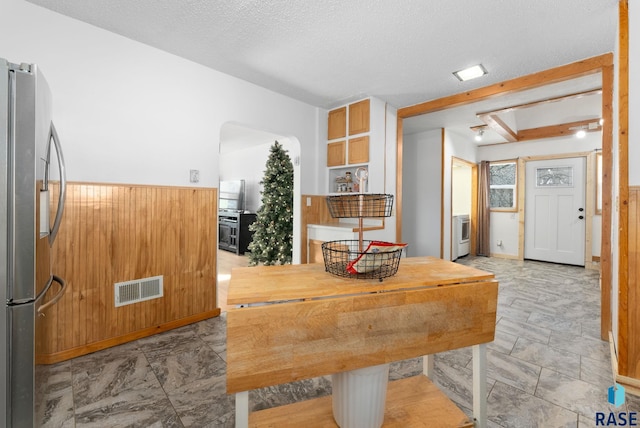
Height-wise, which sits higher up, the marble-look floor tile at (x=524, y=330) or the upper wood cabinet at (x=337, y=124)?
the upper wood cabinet at (x=337, y=124)

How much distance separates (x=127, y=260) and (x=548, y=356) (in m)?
3.38

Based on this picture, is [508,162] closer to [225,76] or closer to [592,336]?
[592,336]

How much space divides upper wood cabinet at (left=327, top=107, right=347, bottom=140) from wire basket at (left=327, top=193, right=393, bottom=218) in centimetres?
266

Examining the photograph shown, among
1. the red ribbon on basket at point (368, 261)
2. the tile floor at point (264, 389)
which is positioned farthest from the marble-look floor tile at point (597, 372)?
the red ribbon on basket at point (368, 261)

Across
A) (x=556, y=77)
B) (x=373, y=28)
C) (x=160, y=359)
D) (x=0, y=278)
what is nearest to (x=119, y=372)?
(x=160, y=359)

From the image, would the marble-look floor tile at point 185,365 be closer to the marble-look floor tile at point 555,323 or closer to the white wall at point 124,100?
the white wall at point 124,100

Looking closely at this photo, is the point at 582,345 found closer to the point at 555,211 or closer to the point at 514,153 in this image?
the point at 555,211

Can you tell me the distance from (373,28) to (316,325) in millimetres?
2157

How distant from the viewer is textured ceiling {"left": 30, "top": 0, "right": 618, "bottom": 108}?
76.8 inches

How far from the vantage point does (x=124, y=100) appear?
2.34m

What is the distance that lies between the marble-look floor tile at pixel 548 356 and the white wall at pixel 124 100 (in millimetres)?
3071

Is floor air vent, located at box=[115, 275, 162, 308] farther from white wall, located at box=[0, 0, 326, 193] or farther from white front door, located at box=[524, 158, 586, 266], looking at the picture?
white front door, located at box=[524, 158, 586, 266]

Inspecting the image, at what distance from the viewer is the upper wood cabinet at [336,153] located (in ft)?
12.4

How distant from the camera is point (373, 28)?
2162 mm
